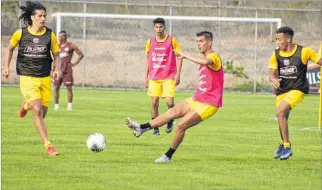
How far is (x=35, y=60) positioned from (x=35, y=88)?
0.43 metres

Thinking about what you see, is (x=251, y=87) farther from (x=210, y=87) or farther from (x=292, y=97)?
(x=210, y=87)

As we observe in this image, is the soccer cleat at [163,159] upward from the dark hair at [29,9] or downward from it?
downward

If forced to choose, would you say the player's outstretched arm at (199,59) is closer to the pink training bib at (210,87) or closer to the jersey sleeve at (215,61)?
the jersey sleeve at (215,61)

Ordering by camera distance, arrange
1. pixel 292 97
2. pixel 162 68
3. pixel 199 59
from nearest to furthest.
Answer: pixel 199 59
pixel 292 97
pixel 162 68

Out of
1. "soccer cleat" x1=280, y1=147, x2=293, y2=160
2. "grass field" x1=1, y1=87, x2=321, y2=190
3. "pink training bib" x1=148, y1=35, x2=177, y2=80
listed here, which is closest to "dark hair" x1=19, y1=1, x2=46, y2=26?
"grass field" x1=1, y1=87, x2=321, y2=190

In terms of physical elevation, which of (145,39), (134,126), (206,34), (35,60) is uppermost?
(206,34)

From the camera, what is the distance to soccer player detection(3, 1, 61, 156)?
14812 mm

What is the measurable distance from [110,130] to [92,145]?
5.20m

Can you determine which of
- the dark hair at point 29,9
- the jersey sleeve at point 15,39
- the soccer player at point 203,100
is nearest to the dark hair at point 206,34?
the soccer player at point 203,100

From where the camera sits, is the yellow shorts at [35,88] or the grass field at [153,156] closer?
the grass field at [153,156]

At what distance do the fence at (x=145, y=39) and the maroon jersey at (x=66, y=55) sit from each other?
40.2 ft

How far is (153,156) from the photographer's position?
1492 centimetres

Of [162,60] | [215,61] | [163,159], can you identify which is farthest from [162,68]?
[163,159]

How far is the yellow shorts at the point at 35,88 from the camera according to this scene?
48.6ft
